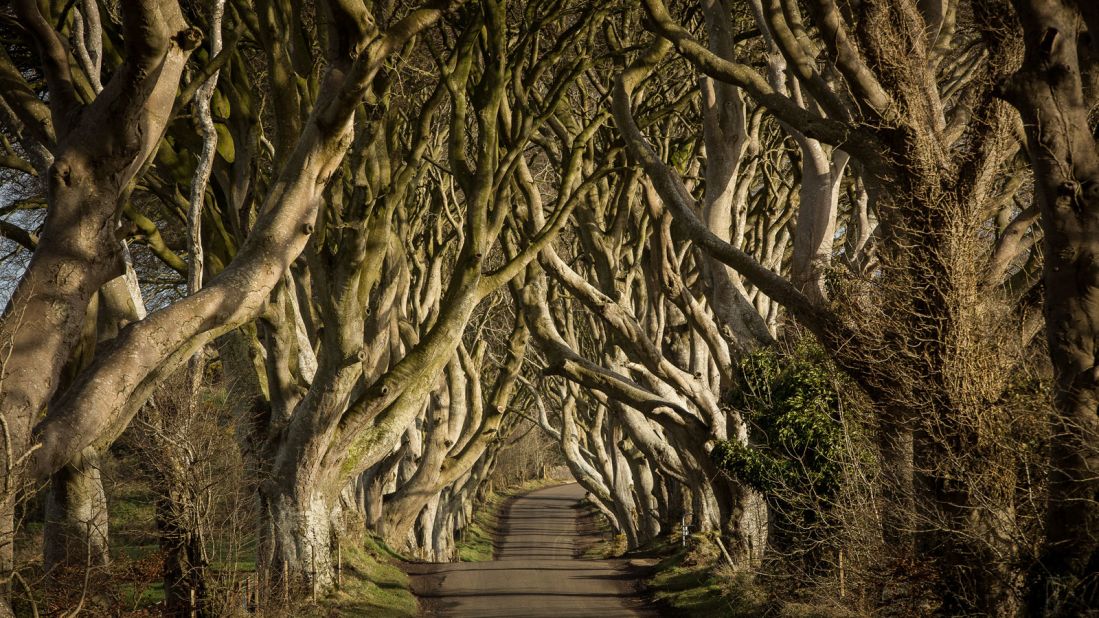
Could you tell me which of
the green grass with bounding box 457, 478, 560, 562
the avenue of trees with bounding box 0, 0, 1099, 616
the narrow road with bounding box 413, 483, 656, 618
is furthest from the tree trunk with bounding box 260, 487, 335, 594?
the green grass with bounding box 457, 478, 560, 562

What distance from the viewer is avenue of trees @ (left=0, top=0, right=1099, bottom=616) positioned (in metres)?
6.94

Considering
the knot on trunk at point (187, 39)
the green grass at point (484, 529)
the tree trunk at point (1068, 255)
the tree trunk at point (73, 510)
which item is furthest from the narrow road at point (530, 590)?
the green grass at point (484, 529)

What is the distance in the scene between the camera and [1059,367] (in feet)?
25.2

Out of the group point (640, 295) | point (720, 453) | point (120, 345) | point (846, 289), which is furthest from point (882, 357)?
point (640, 295)

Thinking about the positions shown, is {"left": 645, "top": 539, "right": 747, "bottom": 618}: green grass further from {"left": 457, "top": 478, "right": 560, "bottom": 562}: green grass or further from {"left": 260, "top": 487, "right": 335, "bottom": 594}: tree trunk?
{"left": 457, "top": 478, "right": 560, "bottom": 562}: green grass

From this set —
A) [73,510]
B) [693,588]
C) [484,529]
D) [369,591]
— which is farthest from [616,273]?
[484,529]

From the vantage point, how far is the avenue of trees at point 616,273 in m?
6.94

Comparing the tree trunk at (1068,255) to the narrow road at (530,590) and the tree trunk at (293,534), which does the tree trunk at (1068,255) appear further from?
the tree trunk at (293,534)

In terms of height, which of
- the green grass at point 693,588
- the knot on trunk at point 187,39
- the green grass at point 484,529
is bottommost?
the green grass at point 693,588

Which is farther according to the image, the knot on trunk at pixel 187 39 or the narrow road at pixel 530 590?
the narrow road at pixel 530 590

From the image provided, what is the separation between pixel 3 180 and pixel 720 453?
475 inches

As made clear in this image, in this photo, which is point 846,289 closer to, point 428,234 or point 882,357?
point 882,357

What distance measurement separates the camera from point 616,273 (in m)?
17.7

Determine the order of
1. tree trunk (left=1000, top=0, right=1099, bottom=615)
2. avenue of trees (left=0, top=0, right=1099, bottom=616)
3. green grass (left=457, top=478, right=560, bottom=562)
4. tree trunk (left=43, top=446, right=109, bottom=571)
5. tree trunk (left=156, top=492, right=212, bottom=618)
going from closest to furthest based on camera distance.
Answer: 1. avenue of trees (left=0, top=0, right=1099, bottom=616)
2. tree trunk (left=1000, top=0, right=1099, bottom=615)
3. tree trunk (left=156, top=492, right=212, bottom=618)
4. tree trunk (left=43, top=446, right=109, bottom=571)
5. green grass (left=457, top=478, right=560, bottom=562)
